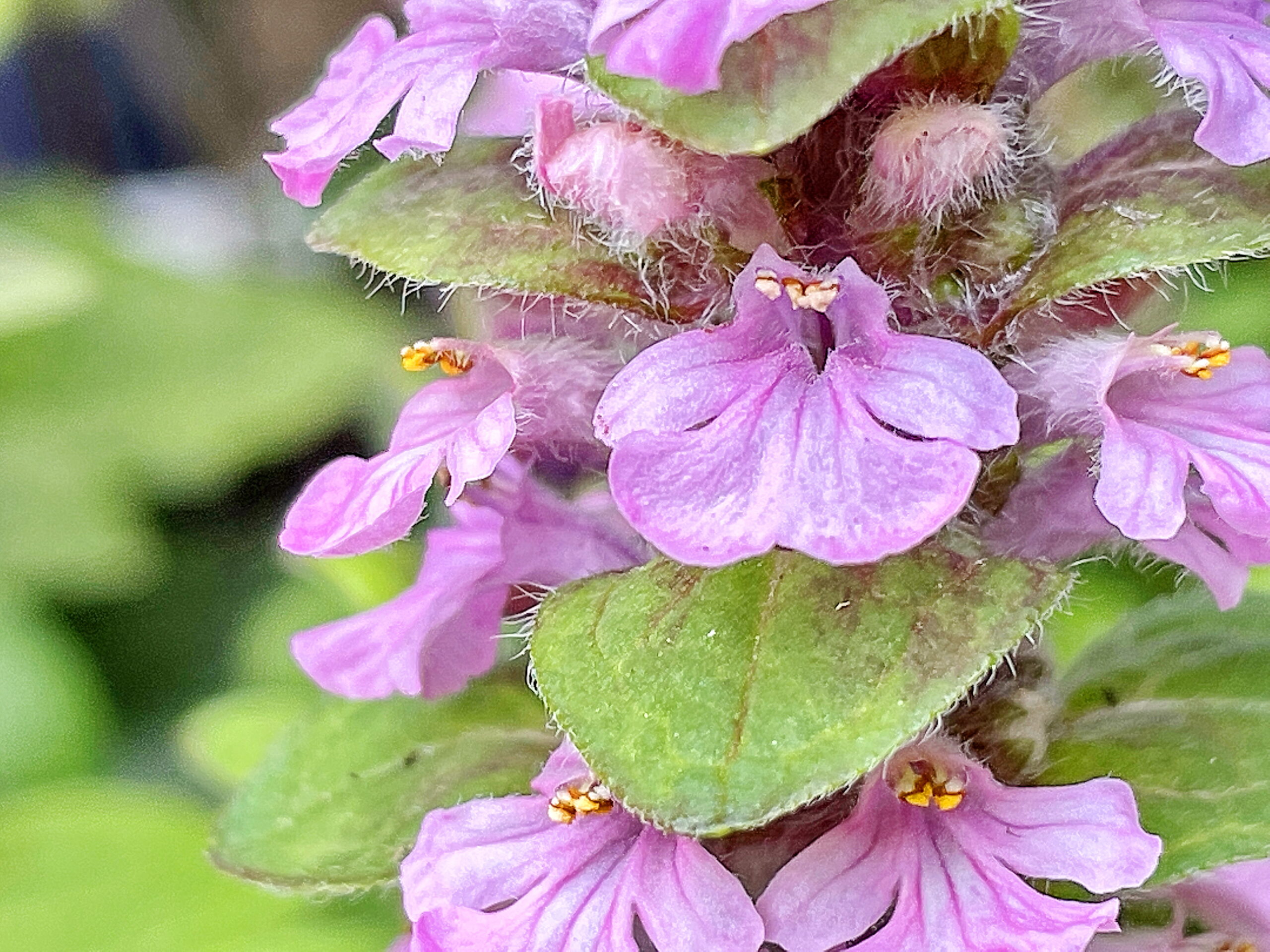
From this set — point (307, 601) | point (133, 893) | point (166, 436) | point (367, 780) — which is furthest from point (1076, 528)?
point (166, 436)

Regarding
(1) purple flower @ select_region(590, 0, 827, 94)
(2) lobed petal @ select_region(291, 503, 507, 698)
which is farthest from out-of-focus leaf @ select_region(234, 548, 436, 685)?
(1) purple flower @ select_region(590, 0, 827, 94)

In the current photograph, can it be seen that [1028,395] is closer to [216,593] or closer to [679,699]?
[679,699]

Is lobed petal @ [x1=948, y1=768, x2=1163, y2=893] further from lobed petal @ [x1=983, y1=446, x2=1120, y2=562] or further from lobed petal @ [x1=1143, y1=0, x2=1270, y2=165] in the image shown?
lobed petal @ [x1=1143, y1=0, x2=1270, y2=165]

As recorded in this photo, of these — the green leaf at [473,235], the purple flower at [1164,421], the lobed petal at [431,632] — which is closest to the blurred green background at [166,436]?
the purple flower at [1164,421]

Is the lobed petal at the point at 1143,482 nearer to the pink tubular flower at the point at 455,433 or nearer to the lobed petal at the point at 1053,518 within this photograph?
the lobed petal at the point at 1053,518

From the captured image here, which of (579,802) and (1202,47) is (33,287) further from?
(1202,47)
